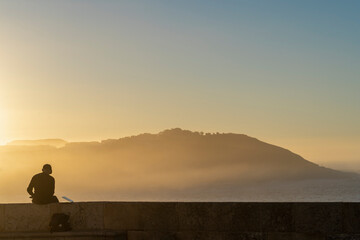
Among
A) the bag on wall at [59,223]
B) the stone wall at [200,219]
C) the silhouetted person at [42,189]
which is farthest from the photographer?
the silhouetted person at [42,189]

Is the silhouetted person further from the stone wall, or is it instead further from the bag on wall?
the bag on wall

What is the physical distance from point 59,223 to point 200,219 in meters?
2.73

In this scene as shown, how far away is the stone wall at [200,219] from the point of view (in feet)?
39.4

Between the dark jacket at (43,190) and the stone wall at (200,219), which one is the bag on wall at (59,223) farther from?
the dark jacket at (43,190)

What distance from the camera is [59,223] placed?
1265 centimetres

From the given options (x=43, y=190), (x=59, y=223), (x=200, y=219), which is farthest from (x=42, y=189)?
(x=200, y=219)

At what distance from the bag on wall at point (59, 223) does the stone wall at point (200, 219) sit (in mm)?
171

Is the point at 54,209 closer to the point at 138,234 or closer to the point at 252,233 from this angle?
the point at 138,234

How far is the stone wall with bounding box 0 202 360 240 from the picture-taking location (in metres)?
12.0

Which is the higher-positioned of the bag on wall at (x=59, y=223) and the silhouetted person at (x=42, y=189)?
the silhouetted person at (x=42, y=189)

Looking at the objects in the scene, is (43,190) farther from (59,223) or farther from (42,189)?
(59,223)

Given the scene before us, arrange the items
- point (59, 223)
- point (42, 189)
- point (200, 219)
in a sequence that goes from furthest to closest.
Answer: point (42, 189), point (59, 223), point (200, 219)

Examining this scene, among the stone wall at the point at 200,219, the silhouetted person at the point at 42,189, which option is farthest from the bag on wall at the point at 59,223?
the silhouetted person at the point at 42,189

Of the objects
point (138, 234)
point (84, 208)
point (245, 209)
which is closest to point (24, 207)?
point (84, 208)
